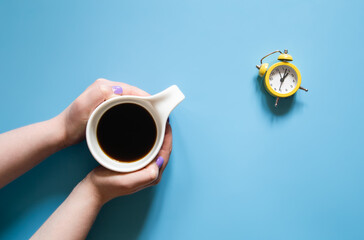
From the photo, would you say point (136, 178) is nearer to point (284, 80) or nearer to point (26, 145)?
point (26, 145)

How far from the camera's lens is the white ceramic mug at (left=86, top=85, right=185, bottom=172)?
0.45 meters

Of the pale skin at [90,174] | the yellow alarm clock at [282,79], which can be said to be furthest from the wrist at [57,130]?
the yellow alarm clock at [282,79]

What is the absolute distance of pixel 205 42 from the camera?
0.61 metres

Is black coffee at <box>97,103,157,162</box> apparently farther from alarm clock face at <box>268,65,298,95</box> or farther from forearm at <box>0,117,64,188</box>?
alarm clock face at <box>268,65,298,95</box>

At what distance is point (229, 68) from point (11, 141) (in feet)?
1.66

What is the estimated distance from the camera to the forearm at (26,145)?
1.65ft

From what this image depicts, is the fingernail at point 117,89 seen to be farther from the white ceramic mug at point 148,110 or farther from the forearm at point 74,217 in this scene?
the forearm at point 74,217

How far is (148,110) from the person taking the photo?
48 centimetres

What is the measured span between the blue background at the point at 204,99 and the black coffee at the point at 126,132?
0.42 ft

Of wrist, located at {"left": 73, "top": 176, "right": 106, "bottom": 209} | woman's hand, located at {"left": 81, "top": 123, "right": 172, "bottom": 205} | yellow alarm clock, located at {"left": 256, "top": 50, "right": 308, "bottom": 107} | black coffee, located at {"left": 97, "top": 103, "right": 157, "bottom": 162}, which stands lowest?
wrist, located at {"left": 73, "top": 176, "right": 106, "bottom": 209}

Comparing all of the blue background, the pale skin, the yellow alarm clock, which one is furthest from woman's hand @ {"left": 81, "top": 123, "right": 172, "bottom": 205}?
the yellow alarm clock

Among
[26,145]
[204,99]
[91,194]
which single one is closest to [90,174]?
[91,194]

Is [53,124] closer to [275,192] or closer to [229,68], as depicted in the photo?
[229,68]

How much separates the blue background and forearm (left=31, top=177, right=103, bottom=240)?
101 millimetres
